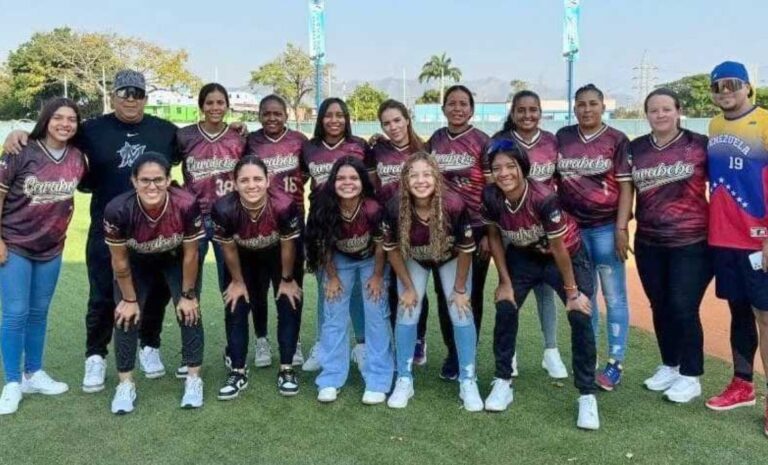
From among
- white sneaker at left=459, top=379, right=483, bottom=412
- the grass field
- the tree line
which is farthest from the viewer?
the tree line

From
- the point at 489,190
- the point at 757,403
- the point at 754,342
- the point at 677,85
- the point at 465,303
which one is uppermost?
the point at 677,85

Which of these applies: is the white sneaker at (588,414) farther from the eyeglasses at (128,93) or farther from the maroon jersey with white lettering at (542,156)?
the eyeglasses at (128,93)

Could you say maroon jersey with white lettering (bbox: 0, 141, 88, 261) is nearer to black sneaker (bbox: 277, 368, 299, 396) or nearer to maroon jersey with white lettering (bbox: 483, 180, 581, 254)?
black sneaker (bbox: 277, 368, 299, 396)

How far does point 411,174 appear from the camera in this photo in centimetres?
444

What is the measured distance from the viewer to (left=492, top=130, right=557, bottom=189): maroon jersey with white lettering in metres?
4.86

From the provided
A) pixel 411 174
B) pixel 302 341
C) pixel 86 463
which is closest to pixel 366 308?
pixel 411 174

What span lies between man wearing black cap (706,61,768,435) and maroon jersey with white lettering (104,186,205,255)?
347cm

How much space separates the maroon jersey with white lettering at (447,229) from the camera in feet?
14.8

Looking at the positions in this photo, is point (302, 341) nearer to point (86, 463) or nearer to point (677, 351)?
point (86, 463)

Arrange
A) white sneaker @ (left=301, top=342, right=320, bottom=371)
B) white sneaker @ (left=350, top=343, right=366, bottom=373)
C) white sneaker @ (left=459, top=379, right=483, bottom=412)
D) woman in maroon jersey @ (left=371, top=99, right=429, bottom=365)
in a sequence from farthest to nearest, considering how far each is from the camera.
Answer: white sneaker @ (left=301, top=342, right=320, bottom=371), white sneaker @ (left=350, top=343, right=366, bottom=373), woman in maroon jersey @ (left=371, top=99, right=429, bottom=365), white sneaker @ (left=459, top=379, right=483, bottom=412)

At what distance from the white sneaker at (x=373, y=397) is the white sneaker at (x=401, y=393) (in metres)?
0.06

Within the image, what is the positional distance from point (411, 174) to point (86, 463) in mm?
2582

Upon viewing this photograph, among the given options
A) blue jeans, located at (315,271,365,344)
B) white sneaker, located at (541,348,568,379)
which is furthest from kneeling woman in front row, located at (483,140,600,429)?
blue jeans, located at (315,271,365,344)

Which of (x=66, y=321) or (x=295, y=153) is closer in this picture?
(x=295, y=153)
